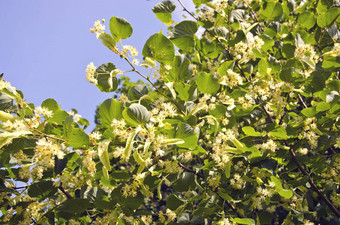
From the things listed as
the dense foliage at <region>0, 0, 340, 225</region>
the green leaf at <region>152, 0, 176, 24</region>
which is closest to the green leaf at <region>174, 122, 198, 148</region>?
the dense foliage at <region>0, 0, 340, 225</region>

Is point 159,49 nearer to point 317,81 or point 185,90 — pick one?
point 185,90

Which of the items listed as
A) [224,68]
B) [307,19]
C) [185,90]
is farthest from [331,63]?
[185,90]

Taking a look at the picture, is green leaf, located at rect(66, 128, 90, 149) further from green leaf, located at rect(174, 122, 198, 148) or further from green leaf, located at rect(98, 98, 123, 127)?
green leaf, located at rect(174, 122, 198, 148)

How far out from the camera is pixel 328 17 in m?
2.82

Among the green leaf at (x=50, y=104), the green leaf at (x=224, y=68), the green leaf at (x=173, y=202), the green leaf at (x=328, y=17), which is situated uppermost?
the green leaf at (x=50, y=104)

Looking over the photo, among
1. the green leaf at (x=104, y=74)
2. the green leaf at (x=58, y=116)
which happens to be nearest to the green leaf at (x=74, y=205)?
the green leaf at (x=58, y=116)

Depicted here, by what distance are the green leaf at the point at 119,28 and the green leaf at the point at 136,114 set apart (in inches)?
24.1

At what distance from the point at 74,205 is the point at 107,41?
4.17ft

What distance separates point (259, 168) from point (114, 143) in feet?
4.50

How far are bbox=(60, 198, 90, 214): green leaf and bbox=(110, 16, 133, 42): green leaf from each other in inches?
49.5

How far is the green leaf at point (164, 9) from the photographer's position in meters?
2.67

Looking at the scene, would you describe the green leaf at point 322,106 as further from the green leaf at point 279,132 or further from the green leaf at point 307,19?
the green leaf at point 307,19

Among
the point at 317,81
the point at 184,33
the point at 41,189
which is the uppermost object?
the point at 184,33

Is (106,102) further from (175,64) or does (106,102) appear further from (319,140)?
(319,140)
